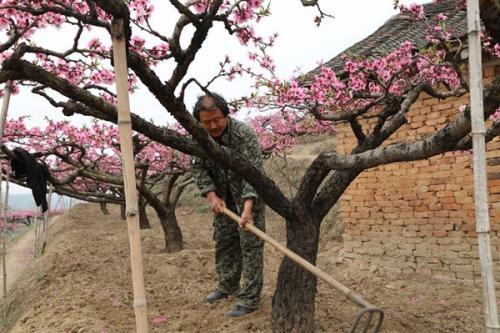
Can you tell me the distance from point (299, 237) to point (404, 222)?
476cm

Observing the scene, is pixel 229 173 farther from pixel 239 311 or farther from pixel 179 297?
pixel 179 297

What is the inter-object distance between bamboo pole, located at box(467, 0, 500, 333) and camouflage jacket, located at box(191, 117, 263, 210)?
195 centimetres

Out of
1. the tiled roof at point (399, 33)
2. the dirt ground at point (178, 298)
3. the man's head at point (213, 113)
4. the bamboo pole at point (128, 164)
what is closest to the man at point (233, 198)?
the man's head at point (213, 113)

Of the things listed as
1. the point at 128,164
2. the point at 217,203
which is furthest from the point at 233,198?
the point at 128,164

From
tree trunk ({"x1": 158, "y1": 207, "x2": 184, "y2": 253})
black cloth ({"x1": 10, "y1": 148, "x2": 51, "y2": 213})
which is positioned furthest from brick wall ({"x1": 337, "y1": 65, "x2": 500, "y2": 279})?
black cloth ({"x1": 10, "y1": 148, "x2": 51, "y2": 213})

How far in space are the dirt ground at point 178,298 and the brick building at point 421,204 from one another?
384 millimetres

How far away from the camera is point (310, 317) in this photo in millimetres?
3754

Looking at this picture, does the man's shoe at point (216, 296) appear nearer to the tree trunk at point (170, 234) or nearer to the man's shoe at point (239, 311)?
the man's shoe at point (239, 311)

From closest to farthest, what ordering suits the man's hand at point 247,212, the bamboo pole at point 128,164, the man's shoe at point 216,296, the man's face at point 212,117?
the bamboo pole at point 128,164 → the man's hand at point 247,212 → the man's face at point 212,117 → the man's shoe at point 216,296

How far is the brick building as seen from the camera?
7055 millimetres

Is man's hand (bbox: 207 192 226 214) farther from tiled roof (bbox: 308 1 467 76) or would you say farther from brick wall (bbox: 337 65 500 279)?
brick wall (bbox: 337 65 500 279)

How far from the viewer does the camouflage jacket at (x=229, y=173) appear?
153 inches

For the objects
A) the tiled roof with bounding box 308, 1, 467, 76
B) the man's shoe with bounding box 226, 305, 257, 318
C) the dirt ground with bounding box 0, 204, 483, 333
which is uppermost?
the tiled roof with bounding box 308, 1, 467, 76

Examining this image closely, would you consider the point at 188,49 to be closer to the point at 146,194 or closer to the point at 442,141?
the point at 442,141
